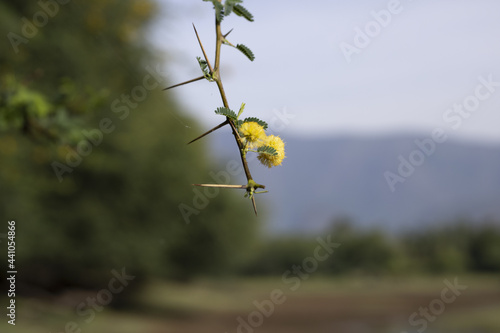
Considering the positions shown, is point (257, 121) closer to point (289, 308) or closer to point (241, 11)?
point (241, 11)

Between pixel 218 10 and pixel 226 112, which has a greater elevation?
pixel 218 10

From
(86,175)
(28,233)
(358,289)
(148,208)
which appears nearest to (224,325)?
(148,208)

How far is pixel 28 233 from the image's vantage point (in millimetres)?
16297

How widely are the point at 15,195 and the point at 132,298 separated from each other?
42.8ft

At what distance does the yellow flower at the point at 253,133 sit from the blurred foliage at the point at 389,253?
40.0 metres

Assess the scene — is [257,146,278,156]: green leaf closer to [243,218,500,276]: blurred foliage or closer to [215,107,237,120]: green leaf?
[215,107,237,120]: green leaf

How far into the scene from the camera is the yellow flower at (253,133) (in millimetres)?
1223

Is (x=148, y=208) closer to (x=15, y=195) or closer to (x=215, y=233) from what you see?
(x=215, y=233)

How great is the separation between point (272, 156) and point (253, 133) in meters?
0.08

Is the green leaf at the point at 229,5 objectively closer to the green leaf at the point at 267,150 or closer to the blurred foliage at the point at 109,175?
the green leaf at the point at 267,150

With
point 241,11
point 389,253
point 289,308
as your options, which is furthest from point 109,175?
point 389,253

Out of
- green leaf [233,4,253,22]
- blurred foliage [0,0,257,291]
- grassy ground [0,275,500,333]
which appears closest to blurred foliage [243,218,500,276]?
grassy ground [0,275,500,333]

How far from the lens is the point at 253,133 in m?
1.24

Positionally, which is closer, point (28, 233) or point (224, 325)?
point (28, 233)
